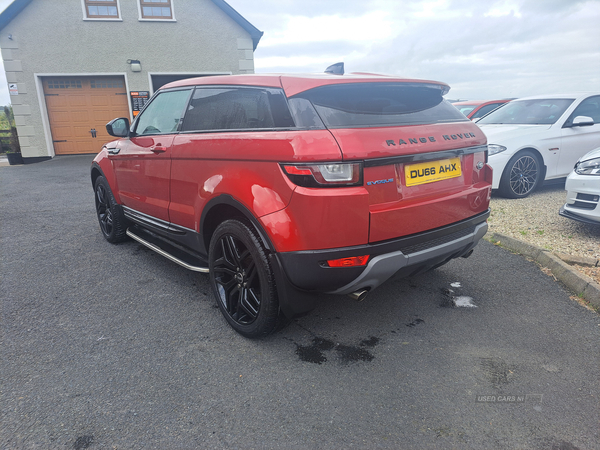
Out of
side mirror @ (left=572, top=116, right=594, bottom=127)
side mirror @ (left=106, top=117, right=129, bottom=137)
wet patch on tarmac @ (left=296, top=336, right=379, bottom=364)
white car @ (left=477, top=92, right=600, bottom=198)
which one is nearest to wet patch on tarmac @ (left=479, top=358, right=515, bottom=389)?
wet patch on tarmac @ (left=296, top=336, right=379, bottom=364)

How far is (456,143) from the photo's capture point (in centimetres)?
255

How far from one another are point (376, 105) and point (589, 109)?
20.5 feet

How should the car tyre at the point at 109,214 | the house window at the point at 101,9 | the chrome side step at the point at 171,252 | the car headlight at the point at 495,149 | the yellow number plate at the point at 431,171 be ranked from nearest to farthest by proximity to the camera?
→ 1. the yellow number plate at the point at 431,171
2. the chrome side step at the point at 171,252
3. the car tyre at the point at 109,214
4. the car headlight at the point at 495,149
5. the house window at the point at 101,9

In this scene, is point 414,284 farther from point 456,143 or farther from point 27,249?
point 27,249

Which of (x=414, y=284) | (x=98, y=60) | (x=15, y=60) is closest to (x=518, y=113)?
(x=414, y=284)

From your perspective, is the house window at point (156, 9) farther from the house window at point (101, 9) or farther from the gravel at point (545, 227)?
the gravel at point (545, 227)

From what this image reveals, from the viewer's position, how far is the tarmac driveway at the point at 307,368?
1.88 metres

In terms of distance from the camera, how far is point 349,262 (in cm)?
217

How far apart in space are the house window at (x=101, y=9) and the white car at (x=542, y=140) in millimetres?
12824

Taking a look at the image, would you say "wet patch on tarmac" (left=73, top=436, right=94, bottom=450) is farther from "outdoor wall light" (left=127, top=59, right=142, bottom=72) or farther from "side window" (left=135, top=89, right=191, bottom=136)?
"outdoor wall light" (left=127, top=59, right=142, bottom=72)

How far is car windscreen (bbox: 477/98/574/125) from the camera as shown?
21.7 ft

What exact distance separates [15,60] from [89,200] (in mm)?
9405

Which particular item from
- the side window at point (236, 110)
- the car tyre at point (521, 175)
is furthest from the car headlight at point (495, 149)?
the side window at point (236, 110)

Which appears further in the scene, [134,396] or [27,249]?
[27,249]
